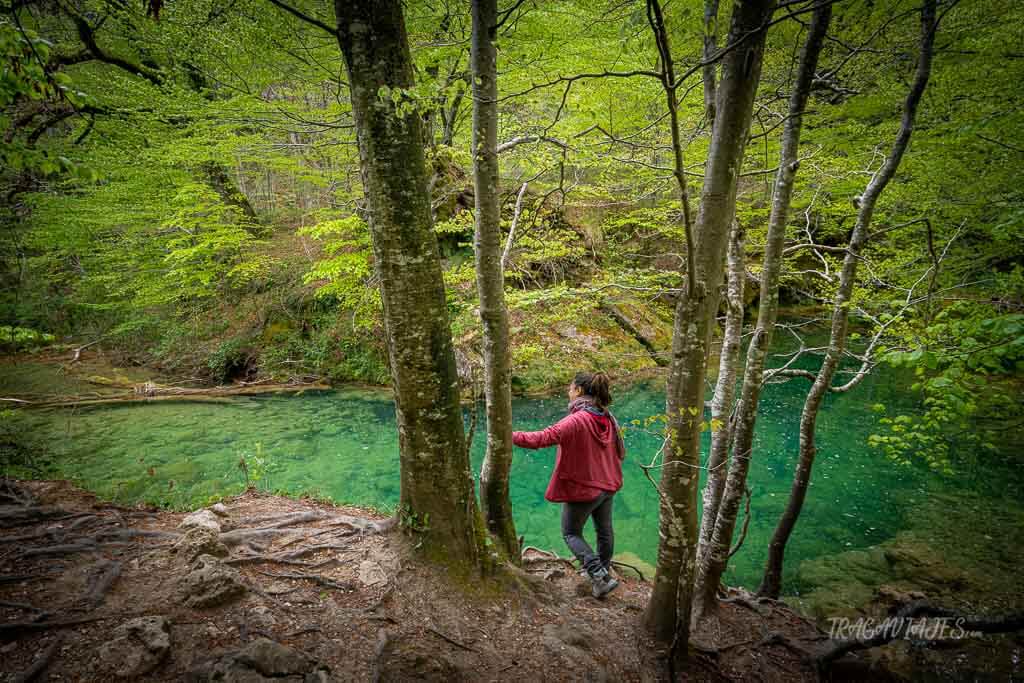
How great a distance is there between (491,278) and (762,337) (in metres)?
2.51

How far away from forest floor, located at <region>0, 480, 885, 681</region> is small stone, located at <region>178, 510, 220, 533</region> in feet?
0.10

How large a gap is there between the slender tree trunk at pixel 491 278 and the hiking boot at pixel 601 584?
82cm

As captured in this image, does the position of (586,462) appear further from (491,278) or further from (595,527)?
(491,278)

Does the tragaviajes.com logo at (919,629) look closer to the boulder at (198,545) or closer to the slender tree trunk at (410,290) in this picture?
the slender tree trunk at (410,290)

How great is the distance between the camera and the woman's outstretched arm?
3.56 metres

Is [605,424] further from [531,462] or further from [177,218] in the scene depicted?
[177,218]

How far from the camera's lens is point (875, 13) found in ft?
17.6

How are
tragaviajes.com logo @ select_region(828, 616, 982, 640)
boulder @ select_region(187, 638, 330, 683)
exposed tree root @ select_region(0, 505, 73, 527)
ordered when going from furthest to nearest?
1. exposed tree root @ select_region(0, 505, 73, 527)
2. tragaviajes.com logo @ select_region(828, 616, 982, 640)
3. boulder @ select_region(187, 638, 330, 683)

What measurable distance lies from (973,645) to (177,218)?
15754mm

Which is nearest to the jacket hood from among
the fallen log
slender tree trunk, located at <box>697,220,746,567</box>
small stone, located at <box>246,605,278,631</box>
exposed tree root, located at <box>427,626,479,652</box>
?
slender tree trunk, located at <box>697,220,746,567</box>

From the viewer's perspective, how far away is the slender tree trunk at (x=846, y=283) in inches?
134

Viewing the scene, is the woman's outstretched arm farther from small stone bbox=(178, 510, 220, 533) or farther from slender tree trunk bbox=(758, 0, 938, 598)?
small stone bbox=(178, 510, 220, 533)

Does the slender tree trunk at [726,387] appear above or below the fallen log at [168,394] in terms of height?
above

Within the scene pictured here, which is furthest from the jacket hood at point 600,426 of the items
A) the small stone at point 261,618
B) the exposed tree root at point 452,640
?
the small stone at point 261,618
